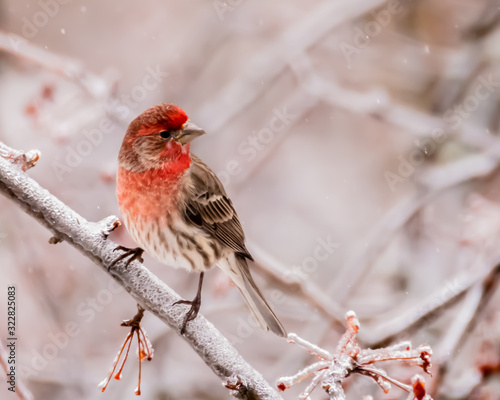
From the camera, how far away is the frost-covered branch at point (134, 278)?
2320 millimetres

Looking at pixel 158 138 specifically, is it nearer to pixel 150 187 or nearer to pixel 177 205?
pixel 150 187

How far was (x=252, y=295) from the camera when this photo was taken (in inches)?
130

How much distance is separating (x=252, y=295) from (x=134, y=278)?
920 millimetres

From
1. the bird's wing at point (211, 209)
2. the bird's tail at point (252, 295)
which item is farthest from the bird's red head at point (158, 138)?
the bird's tail at point (252, 295)

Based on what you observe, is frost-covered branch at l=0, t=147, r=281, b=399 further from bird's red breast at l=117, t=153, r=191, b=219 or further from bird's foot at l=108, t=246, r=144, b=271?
bird's red breast at l=117, t=153, r=191, b=219

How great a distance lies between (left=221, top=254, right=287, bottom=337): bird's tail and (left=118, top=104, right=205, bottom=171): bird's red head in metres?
0.82

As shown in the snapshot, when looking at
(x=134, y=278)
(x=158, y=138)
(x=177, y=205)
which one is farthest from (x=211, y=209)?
(x=134, y=278)

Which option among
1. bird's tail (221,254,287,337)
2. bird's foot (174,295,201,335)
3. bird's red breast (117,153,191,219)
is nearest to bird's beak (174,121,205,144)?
bird's red breast (117,153,191,219)

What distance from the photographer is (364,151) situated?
900cm

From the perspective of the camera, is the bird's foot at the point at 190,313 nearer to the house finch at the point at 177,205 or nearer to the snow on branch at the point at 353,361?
the house finch at the point at 177,205

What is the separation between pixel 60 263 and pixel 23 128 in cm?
141

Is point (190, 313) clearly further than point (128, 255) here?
No

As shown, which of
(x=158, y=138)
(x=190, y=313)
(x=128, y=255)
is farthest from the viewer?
(x=158, y=138)

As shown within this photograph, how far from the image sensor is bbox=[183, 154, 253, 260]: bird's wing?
318 cm
